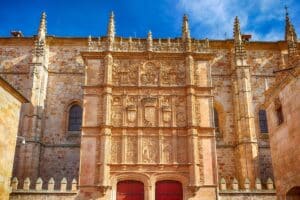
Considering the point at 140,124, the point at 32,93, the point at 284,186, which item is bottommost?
the point at 284,186

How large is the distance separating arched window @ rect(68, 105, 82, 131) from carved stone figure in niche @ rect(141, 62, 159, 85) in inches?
243

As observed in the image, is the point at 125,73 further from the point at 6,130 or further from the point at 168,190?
the point at 6,130

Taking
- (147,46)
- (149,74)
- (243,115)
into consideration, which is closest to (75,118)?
(149,74)

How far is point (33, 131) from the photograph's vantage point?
23.9 meters

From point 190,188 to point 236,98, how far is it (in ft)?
27.1

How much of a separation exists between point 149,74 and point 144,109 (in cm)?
216

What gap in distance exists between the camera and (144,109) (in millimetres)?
21359

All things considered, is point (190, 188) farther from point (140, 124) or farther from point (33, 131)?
point (33, 131)

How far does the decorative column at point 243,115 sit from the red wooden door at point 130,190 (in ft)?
21.4

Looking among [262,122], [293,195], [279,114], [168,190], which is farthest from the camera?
[262,122]

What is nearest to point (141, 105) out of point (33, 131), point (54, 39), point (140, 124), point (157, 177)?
point (140, 124)

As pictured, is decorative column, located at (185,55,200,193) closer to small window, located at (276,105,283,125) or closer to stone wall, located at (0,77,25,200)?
small window, located at (276,105,283,125)

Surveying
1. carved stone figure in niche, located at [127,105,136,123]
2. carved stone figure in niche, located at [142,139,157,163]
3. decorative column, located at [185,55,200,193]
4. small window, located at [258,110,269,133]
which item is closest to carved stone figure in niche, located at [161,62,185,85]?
decorative column, located at [185,55,200,193]

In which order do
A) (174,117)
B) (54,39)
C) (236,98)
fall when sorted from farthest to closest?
(54,39)
(236,98)
(174,117)
